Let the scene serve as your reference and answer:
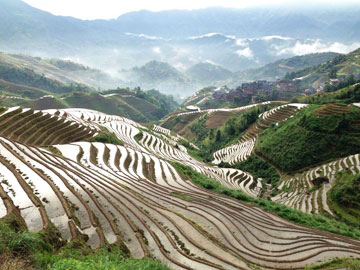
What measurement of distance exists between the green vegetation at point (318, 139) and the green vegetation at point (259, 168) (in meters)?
1.09

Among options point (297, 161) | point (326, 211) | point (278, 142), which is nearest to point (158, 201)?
point (326, 211)

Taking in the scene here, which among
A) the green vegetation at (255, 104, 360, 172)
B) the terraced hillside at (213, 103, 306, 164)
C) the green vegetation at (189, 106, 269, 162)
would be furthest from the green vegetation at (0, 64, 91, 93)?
the green vegetation at (255, 104, 360, 172)

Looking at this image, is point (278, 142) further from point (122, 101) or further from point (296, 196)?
point (122, 101)

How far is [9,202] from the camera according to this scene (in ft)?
31.5

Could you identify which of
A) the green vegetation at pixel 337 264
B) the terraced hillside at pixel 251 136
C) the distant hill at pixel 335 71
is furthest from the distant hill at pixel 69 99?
the green vegetation at pixel 337 264

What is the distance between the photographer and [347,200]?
1944 centimetres

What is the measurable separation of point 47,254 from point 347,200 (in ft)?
72.1

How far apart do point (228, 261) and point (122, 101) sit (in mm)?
114669

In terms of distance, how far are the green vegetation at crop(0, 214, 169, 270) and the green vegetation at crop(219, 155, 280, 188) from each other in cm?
2635

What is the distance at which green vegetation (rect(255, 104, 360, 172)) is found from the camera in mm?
29109

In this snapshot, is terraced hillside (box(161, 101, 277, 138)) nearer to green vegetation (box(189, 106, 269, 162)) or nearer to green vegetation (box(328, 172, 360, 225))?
green vegetation (box(189, 106, 269, 162))

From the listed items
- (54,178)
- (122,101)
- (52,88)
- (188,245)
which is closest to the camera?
(188,245)

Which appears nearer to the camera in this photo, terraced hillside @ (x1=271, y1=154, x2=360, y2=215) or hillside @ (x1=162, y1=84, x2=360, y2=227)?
hillside @ (x1=162, y1=84, x2=360, y2=227)

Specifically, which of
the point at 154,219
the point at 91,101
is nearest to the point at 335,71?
the point at 91,101
